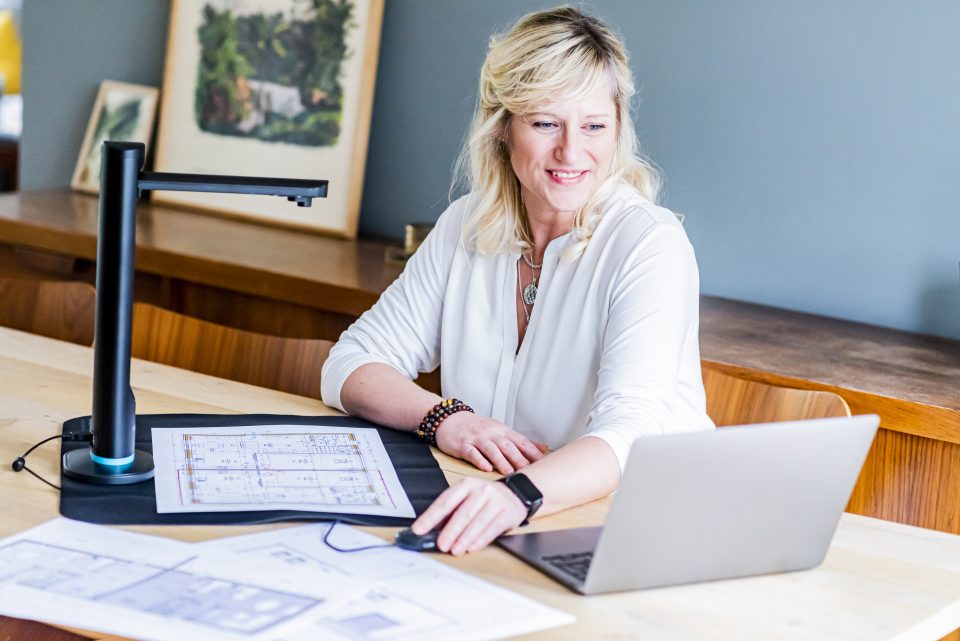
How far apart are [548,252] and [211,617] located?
1.05 metres

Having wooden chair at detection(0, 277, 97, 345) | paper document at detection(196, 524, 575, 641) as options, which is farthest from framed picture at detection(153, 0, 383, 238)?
paper document at detection(196, 524, 575, 641)

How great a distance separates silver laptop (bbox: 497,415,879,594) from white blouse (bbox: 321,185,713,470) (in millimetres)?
351

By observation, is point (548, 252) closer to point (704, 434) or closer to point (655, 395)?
point (655, 395)

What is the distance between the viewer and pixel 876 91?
101 inches

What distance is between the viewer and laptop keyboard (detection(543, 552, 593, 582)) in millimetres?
1271

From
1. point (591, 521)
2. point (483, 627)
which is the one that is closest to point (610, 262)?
point (591, 521)

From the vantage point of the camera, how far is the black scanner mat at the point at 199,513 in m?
1.35

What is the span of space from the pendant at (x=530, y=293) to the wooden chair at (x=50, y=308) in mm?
917

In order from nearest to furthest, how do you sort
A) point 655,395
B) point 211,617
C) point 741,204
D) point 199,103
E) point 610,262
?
point 211,617
point 655,395
point 610,262
point 741,204
point 199,103

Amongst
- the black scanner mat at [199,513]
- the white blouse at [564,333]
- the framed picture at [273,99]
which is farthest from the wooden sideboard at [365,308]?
the black scanner mat at [199,513]

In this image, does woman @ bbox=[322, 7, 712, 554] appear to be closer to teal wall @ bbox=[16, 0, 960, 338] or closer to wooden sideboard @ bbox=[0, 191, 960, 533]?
wooden sideboard @ bbox=[0, 191, 960, 533]

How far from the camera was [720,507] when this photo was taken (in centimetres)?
123

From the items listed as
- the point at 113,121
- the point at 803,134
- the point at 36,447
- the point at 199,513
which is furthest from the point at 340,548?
the point at 113,121

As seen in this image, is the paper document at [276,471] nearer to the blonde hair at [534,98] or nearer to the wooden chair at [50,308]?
the blonde hair at [534,98]
